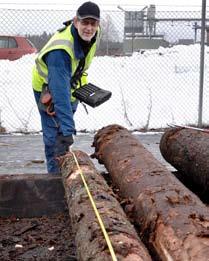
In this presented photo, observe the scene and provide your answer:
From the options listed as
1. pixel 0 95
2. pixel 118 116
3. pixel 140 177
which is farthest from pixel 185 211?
pixel 0 95

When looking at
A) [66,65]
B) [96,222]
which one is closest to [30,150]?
[66,65]

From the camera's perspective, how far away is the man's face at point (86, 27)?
483 centimetres

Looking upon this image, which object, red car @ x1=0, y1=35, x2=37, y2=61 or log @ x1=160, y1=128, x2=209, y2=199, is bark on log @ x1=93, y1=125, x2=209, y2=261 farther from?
red car @ x1=0, y1=35, x2=37, y2=61

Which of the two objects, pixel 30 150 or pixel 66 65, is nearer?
pixel 66 65

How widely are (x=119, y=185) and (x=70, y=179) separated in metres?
0.39

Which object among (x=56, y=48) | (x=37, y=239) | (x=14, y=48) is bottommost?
(x=37, y=239)

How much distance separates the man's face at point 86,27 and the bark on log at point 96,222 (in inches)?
42.8

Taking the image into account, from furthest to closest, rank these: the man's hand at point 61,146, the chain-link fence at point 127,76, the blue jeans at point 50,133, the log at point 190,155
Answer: the chain-link fence at point 127,76
the blue jeans at point 50,133
the man's hand at point 61,146
the log at point 190,155

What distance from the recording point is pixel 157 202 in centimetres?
354

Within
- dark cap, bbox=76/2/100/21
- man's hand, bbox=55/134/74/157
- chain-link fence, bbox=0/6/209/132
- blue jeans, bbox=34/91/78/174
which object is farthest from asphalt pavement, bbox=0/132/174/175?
dark cap, bbox=76/2/100/21

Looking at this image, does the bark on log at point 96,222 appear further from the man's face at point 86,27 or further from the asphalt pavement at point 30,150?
the asphalt pavement at point 30,150

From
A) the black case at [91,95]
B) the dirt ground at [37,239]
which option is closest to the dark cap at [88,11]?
the black case at [91,95]

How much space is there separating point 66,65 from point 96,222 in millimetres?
1928

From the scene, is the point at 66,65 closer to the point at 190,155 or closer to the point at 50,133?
the point at 50,133
